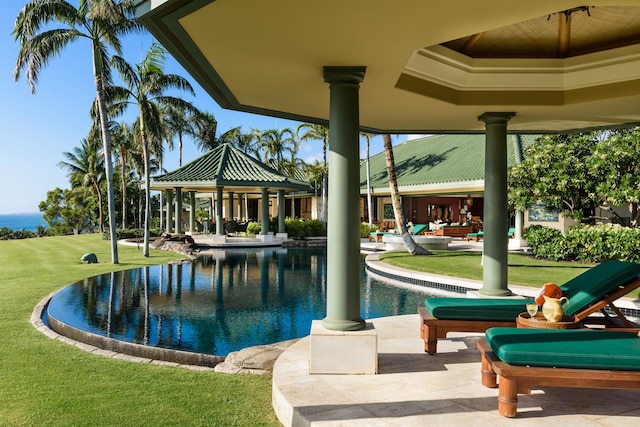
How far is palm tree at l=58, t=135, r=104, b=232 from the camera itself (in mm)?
43781

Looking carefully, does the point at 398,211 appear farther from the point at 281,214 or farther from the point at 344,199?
the point at 344,199

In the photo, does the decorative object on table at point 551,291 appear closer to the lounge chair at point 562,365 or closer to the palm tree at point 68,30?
the lounge chair at point 562,365

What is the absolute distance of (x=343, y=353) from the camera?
4.95 metres

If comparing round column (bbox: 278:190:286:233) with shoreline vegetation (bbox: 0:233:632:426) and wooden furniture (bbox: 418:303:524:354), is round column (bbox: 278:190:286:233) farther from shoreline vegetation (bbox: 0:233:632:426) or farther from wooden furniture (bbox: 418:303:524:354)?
wooden furniture (bbox: 418:303:524:354)

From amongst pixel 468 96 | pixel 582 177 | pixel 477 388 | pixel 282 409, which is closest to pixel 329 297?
pixel 282 409

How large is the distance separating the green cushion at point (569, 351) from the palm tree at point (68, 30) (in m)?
16.0

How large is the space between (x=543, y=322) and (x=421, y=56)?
3498 millimetres

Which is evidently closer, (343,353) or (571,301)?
(343,353)

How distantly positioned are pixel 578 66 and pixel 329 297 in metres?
4.97

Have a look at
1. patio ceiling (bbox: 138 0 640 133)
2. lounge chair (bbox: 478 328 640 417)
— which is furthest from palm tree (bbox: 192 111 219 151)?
lounge chair (bbox: 478 328 640 417)

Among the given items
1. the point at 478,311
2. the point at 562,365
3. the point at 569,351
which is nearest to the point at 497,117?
the point at 478,311

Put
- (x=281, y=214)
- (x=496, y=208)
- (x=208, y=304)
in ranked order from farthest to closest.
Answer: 1. (x=281, y=214)
2. (x=208, y=304)
3. (x=496, y=208)

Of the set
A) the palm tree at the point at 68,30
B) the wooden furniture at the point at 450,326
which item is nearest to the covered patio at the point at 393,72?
the wooden furniture at the point at 450,326

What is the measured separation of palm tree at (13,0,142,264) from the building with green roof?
56.3 feet
